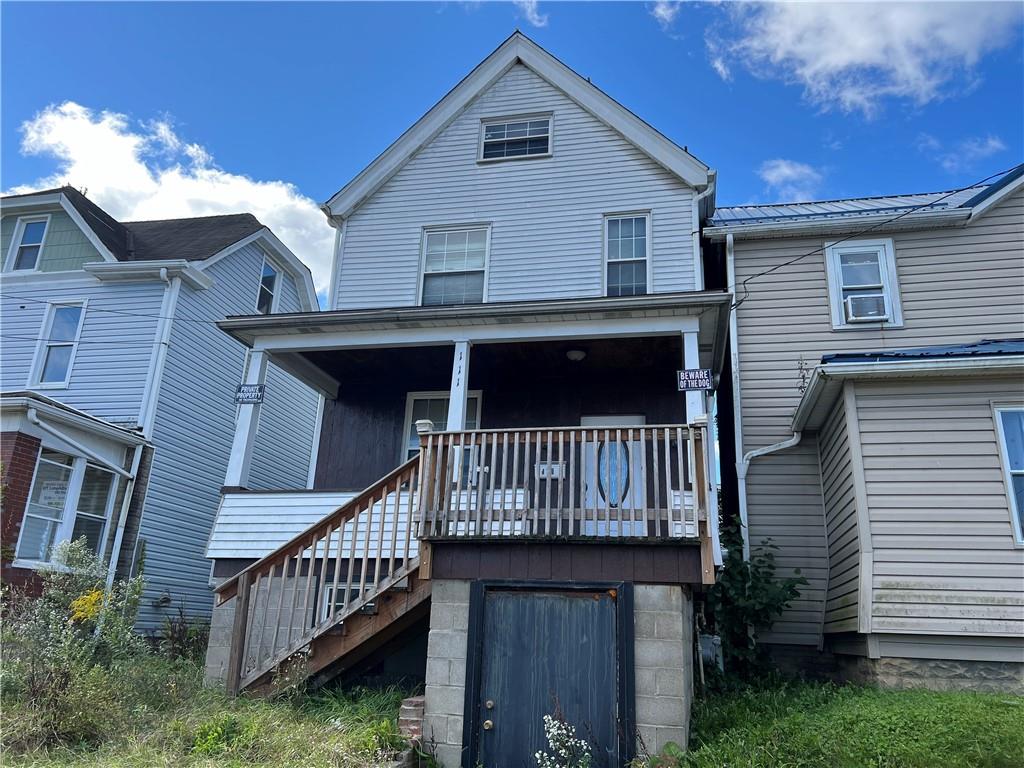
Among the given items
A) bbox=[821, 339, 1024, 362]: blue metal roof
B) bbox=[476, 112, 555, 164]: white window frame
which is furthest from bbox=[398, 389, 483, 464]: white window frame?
bbox=[821, 339, 1024, 362]: blue metal roof

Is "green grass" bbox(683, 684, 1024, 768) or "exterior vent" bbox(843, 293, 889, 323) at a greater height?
"exterior vent" bbox(843, 293, 889, 323)

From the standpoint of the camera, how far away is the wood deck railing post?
22.6 ft

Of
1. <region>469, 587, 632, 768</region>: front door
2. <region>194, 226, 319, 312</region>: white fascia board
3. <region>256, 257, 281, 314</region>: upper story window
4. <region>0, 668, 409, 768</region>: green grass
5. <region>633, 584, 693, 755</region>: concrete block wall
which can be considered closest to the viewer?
<region>0, 668, 409, 768</region>: green grass

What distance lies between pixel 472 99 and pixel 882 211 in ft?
23.8

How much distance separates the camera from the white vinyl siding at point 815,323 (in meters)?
10.1

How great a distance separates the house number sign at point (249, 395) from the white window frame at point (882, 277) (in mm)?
8616

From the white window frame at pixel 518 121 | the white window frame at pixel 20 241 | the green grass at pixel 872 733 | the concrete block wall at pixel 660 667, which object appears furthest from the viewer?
the white window frame at pixel 20 241

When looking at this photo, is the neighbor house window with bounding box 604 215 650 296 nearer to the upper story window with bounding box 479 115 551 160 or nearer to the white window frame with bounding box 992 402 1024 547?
the upper story window with bounding box 479 115 551 160

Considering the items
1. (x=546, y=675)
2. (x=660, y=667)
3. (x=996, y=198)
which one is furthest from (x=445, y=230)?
(x=996, y=198)

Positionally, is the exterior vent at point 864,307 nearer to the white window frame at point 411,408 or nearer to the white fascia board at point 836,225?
the white fascia board at point 836,225

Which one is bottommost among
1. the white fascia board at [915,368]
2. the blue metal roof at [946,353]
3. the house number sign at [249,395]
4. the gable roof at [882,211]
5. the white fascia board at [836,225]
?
the house number sign at [249,395]

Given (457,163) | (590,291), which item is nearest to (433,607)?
(590,291)

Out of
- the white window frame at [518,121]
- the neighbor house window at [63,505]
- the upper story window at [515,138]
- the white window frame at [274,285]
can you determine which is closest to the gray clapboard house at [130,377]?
the neighbor house window at [63,505]

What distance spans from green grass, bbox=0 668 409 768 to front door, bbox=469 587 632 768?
91 cm
